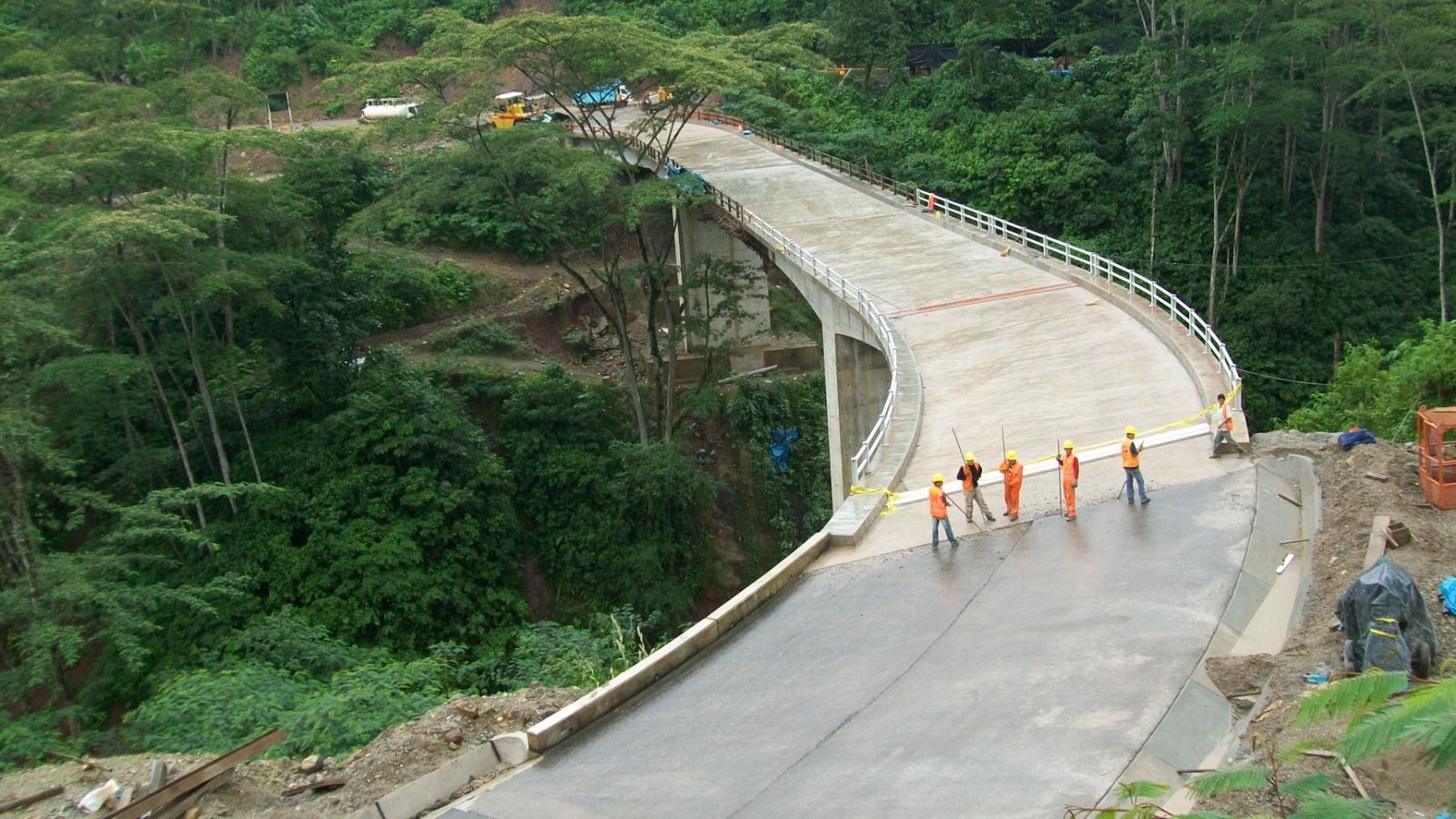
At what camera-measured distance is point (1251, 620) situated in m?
14.2

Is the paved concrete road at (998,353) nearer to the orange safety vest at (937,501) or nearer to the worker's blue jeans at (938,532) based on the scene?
the worker's blue jeans at (938,532)

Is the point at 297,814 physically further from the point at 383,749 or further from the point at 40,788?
the point at 40,788

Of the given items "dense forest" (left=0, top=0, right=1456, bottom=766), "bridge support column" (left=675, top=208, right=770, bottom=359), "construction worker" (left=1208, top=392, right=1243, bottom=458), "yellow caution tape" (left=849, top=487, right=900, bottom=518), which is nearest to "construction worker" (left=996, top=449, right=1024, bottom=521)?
"yellow caution tape" (left=849, top=487, right=900, bottom=518)

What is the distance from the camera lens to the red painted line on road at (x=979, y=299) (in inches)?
1081

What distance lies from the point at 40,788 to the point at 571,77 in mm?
23348

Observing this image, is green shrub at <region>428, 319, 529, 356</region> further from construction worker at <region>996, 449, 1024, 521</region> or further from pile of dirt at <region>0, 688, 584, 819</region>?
pile of dirt at <region>0, 688, 584, 819</region>

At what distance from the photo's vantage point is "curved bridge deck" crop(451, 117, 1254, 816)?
11.7 m

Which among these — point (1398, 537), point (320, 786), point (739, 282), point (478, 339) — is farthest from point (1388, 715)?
point (739, 282)

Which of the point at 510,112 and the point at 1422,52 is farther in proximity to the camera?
the point at 510,112

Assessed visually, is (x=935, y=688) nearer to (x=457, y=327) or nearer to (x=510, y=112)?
(x=457, y=327)

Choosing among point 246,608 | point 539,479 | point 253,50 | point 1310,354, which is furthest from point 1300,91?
point 253,50

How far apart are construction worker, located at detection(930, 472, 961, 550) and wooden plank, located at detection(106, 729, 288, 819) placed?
8.80 metres

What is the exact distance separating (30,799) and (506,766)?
469cm

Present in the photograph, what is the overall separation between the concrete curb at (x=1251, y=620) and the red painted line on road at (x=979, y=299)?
9.93 metres
